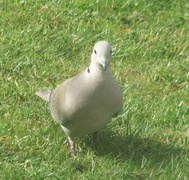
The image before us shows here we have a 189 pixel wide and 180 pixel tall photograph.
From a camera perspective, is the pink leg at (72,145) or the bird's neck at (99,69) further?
the pink leg at (72,145)

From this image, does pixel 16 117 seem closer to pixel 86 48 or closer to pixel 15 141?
pixel 15 141

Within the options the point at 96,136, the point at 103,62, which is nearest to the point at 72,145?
the point at 96,136

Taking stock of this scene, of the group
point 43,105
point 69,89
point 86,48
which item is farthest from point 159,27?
point 69,89

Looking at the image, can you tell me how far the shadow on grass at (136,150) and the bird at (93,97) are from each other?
0.32 m

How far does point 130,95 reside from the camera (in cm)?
595

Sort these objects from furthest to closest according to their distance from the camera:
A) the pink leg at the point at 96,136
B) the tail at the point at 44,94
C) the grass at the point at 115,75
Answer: the tail at the point at 44,94 → the pink leg at the point at 96,136 → the grass at the point at 115,75

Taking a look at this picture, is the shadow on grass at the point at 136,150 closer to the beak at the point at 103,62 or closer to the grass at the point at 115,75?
the grass at the point at 115,75

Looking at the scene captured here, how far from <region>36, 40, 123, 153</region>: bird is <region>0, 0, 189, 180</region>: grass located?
1.09 feet

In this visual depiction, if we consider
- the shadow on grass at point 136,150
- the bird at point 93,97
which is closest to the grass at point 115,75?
the shadow on grass at point 136,150

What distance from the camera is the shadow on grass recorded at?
17.0 feet

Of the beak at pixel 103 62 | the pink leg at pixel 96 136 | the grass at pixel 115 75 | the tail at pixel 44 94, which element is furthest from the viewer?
the tail at pixel 44 94

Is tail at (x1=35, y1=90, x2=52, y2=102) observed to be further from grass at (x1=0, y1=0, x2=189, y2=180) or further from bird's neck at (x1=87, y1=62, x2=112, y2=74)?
bird's neck at (x1=87, y1=62, x2=112, y2=74)

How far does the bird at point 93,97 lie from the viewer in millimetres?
4785

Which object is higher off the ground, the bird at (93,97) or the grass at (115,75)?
the bird at (93,97)
